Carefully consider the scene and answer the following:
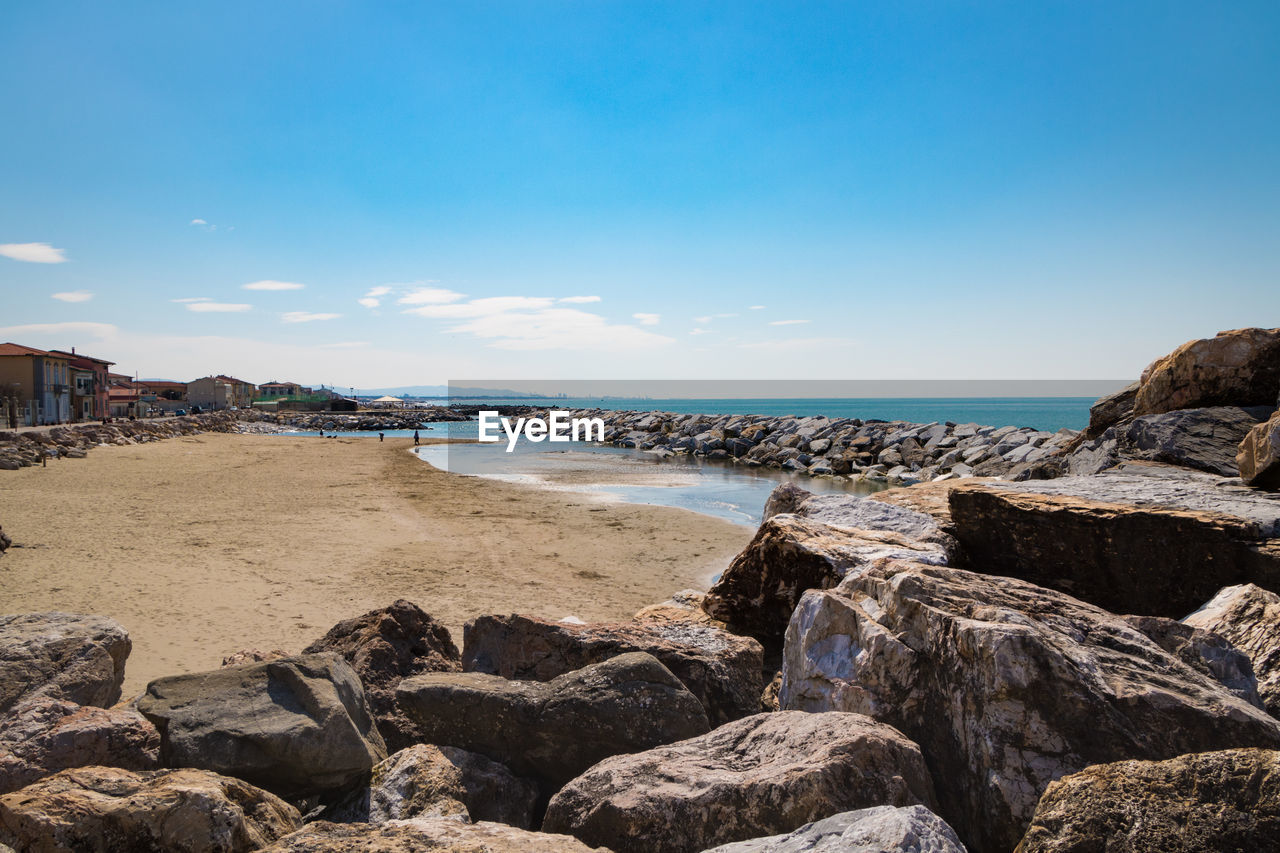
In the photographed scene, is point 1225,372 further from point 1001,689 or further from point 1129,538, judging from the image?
point 1001,689

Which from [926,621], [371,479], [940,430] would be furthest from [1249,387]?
[940,430]

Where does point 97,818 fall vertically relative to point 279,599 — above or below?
above

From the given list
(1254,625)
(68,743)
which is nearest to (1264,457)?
(1254,625)

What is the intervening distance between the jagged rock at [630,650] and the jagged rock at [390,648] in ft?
1.32

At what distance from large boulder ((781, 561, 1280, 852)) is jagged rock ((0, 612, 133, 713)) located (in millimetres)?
4128

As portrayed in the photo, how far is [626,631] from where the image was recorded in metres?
4.49

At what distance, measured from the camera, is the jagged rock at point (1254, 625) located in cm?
306

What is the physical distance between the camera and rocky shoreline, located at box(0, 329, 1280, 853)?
2295 millimetres

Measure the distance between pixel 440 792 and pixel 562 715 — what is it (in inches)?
27.3

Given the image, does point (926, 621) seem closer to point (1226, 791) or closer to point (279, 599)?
point (1226, 791)

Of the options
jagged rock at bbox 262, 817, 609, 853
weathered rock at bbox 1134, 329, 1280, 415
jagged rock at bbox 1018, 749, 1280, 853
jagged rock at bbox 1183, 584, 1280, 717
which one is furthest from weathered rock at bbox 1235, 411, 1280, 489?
jagged rock at bbox 262, 817, 609, 853

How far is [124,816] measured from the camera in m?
2.32

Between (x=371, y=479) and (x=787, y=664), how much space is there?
24.3 meters

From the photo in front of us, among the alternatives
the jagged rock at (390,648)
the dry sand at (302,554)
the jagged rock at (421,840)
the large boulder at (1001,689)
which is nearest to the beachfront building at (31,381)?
the dry sand at (302,554)
